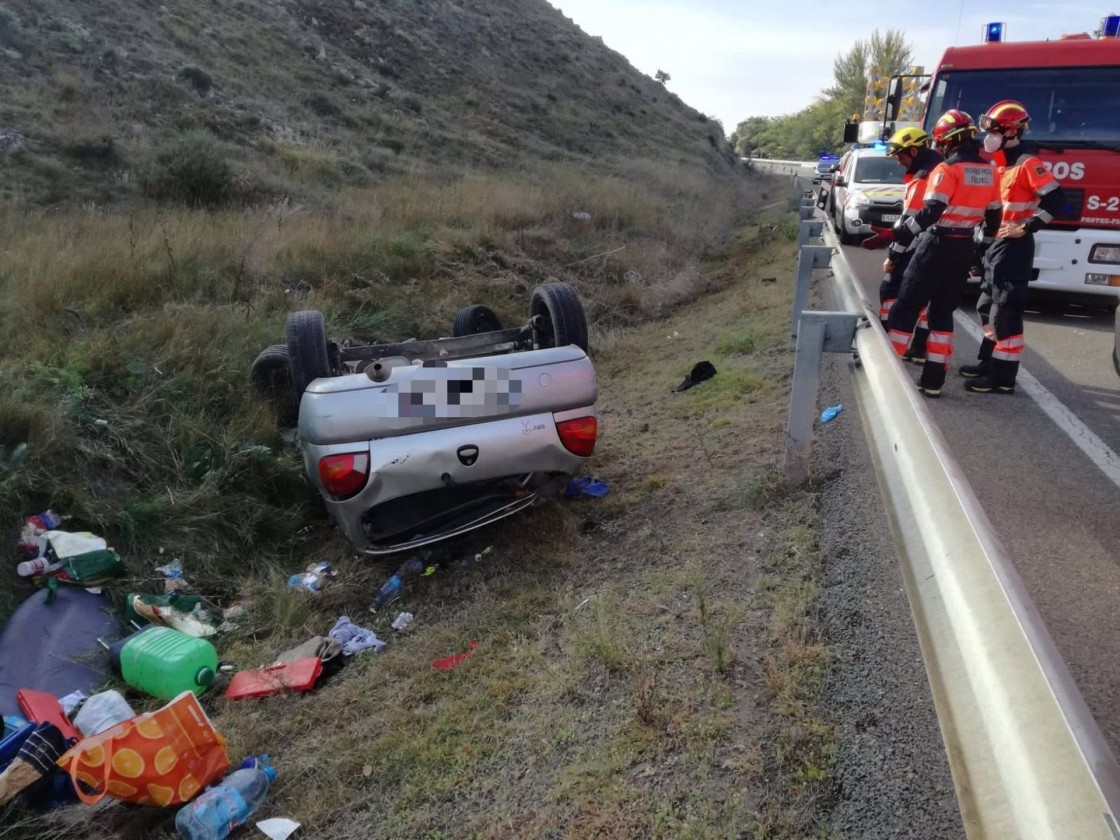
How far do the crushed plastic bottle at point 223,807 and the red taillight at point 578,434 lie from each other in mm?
2091

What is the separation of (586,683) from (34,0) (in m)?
22.2

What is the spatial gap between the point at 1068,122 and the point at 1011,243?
3218mm

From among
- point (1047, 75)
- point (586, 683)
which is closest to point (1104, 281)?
point (1047, 75)

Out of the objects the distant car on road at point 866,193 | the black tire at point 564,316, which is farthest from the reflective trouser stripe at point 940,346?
the distant car on road at point 866,193

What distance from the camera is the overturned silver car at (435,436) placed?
366 centimetres

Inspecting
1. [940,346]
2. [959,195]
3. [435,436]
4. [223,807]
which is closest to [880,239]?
[959,195]

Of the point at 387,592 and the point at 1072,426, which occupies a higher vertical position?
the point at 1072,426

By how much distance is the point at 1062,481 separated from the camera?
13.1 ft

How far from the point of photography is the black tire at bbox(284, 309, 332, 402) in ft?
14.6

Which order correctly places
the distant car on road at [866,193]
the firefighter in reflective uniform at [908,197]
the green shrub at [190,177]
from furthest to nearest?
the distant car on road at [866,193] → the green shrub at [190,177] → the firefighter in reflective uniform at [908,197]

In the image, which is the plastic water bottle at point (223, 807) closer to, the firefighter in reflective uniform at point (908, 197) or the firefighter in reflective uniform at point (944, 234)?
the firefighter in reflective uniform at point (944, 234)

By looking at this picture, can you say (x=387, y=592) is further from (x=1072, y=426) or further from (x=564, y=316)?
(x=1072, y=426)

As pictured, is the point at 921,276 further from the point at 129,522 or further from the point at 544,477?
the point at 129,522

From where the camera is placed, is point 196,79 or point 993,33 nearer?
point 993,33
